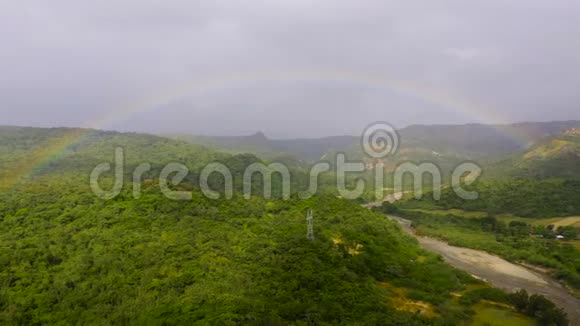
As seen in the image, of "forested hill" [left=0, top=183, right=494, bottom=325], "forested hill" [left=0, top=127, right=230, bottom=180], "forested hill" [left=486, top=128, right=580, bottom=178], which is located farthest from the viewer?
"forested hill" [left=486, top=128, right=580, bottom=178]

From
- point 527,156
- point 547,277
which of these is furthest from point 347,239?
point 527,156

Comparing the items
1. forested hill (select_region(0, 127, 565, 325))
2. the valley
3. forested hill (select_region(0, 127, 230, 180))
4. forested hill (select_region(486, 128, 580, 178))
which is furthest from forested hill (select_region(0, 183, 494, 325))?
forested hill (select_region(486, 128, 580, 178))

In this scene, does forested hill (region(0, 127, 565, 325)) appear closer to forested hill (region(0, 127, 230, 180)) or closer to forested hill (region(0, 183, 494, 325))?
forested hill (region(0, 183, 494, 325))

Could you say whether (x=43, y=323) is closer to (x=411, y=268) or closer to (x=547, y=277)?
(x=411, y=268)

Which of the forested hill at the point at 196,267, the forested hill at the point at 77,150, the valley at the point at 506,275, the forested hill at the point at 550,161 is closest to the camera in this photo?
the forested hill at the point at 196,267

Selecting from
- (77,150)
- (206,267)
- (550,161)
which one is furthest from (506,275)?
(77,150)

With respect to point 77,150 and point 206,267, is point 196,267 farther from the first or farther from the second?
point 77,150

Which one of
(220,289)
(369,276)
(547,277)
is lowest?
(547,277)

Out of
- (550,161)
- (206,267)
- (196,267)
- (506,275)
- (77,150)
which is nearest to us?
(196,267)

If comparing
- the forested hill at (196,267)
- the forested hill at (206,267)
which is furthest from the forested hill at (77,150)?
the forested hill at (196,267)

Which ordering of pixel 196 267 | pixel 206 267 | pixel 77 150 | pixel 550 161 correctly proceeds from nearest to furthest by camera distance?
1. pixel 196 267
2. pixel 206 267
3. pixel 77 150
4. pixel 550 161

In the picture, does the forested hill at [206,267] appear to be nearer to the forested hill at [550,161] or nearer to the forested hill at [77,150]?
the forested hill at [77,150]
